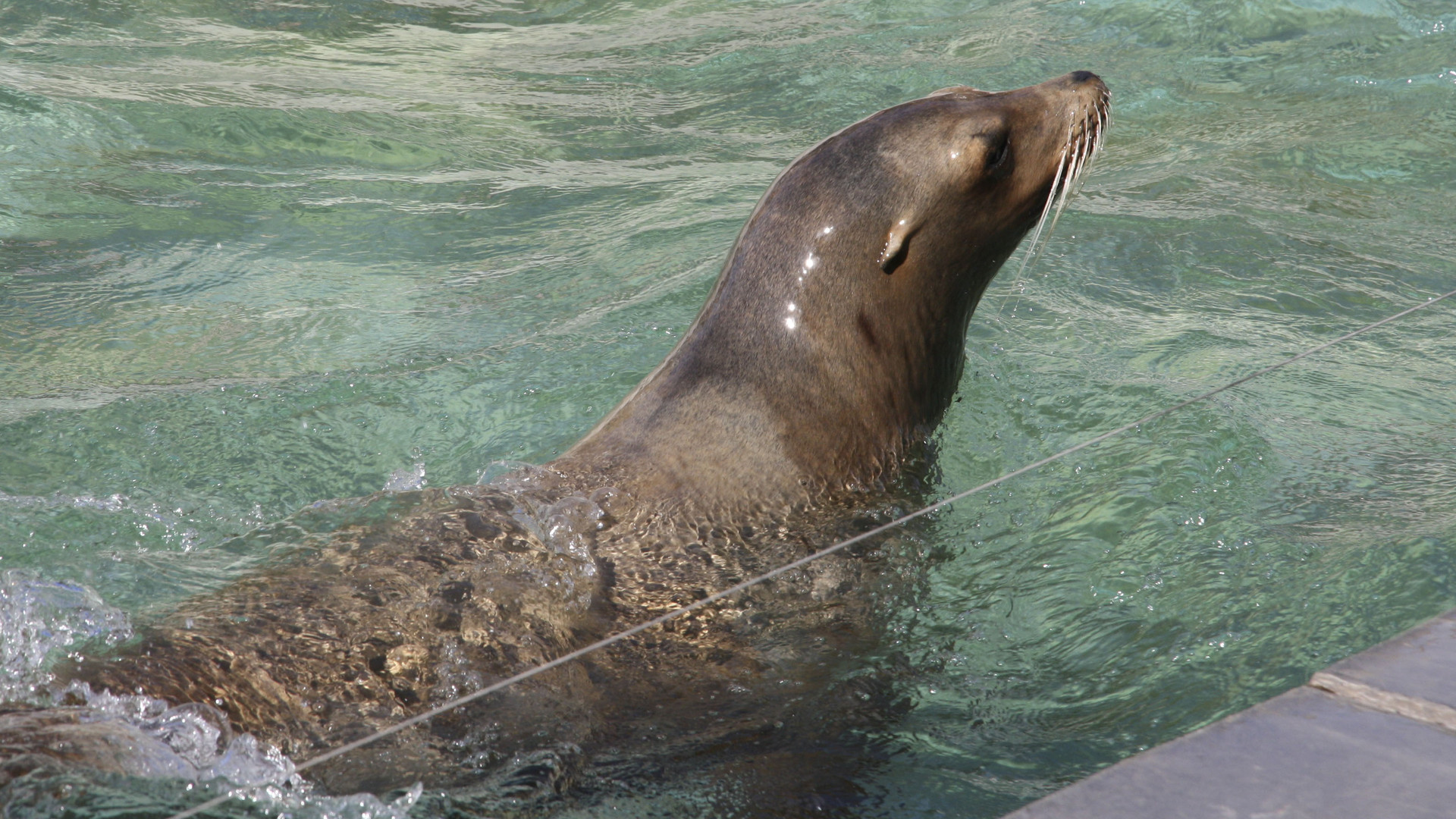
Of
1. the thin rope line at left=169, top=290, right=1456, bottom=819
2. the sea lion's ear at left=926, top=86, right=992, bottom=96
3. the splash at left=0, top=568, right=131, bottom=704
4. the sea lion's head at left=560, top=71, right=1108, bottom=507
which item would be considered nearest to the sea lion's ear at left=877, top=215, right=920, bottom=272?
the sea lion's head at left=560, top=71, right=1108, bottom=507

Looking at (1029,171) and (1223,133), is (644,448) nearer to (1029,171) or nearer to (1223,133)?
(1029,171)

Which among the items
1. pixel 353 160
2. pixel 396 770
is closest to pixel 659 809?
pixel 396 770

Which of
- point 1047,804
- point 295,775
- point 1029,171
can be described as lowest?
point 295,775

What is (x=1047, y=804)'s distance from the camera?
162cm

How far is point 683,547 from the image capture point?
2.86 m

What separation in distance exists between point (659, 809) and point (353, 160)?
5495 millimetres

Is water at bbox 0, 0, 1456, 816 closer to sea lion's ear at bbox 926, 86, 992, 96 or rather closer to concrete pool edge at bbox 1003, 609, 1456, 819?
concrete pool edge at bbox 1003, 609, 1456, 819

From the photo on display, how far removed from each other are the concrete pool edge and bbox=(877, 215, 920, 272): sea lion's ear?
1629 mm

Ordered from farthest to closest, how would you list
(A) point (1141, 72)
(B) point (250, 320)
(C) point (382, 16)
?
(C) point (382, 16)
(A) point (1141, 72)
(B) point (250, 320)

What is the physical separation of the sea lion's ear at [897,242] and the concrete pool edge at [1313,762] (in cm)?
163

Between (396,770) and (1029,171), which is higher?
(1029,171)

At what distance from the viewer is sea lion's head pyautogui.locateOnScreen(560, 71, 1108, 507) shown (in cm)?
318

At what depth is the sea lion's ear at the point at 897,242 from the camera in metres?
3.30

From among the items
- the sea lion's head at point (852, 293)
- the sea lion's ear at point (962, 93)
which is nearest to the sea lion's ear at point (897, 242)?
the sea lion's head at point (852, 293)
